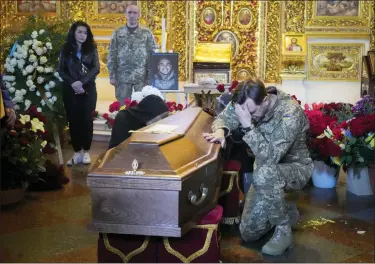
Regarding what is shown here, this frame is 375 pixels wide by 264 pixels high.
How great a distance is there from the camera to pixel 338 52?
9.73 m

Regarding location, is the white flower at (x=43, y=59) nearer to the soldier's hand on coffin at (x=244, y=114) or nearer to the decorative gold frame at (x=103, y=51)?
the soldier's hand on coffin at (x=244, y=114)

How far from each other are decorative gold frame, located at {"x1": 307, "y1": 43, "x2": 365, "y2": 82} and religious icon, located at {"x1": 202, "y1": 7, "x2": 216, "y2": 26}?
1.65m

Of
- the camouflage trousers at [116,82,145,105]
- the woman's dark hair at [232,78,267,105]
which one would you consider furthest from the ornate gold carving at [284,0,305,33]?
the woman's dark hair at [232,78,267,105]

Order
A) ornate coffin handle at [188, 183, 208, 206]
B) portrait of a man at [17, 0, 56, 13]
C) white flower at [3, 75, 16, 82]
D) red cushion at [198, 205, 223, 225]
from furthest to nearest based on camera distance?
portrait of a man at [17, 0, 56, 13] < white flower at [3, 75, 16, 82] < red cushion at [198, 205, 223, 225] < ornate coffin handle at [188, 183, 208, 206]

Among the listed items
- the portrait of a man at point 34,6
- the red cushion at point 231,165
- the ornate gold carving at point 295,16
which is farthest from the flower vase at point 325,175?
the portrait of a man at point 34,6

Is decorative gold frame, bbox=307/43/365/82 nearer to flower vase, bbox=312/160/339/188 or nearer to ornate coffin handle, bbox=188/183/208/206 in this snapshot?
flower vase, bbox=312/160/339/188

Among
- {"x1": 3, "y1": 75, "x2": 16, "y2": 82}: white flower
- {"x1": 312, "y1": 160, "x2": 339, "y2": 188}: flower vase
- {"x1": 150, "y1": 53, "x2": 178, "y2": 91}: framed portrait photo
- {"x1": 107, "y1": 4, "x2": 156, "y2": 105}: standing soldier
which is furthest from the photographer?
{"x1": 107, "y1": 4, "x2": 156, "y2": 105}: standing soldier

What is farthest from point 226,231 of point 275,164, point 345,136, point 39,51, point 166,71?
point 39,51

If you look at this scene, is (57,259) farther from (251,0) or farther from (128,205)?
(251,0)

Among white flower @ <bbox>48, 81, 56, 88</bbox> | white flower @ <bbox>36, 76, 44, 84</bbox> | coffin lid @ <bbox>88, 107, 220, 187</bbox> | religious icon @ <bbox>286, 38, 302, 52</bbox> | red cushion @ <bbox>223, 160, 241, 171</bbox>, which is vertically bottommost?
red cushion @ <bbox>223, 160, 241, 171</bbox>

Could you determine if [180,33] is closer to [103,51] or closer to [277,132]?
[103,51]

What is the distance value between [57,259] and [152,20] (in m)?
6.85

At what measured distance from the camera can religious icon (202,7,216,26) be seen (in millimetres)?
10102

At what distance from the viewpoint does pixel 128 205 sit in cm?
294
